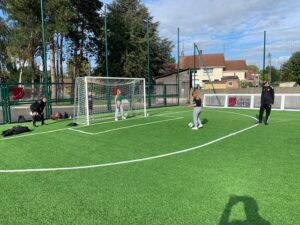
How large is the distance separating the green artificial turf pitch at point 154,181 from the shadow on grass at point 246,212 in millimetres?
12

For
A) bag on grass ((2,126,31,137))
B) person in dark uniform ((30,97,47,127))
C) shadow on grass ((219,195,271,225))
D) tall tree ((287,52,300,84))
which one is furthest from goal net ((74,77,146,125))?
tall tree ((287,52,300,84))

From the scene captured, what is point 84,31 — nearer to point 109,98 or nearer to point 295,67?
point 109,98

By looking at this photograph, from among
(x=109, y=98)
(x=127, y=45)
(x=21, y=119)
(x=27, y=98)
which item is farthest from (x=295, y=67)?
(x=21, y=119)

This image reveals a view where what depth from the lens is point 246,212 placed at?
369 cm

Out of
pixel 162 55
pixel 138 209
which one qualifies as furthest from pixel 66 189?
pixel 162 55

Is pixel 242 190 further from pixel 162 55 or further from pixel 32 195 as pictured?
pixel 162 55

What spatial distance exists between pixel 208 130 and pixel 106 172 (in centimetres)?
561

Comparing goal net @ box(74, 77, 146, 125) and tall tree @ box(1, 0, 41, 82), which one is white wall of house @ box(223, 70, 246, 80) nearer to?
tall tree @ box(1, 0, 41, 82)

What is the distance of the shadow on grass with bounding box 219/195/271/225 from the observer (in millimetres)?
3427

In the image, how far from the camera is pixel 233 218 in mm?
3547

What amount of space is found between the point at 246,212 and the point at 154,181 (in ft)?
5.77

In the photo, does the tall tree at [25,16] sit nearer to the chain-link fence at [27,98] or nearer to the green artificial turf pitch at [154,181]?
the chain-link fence at [27,98]

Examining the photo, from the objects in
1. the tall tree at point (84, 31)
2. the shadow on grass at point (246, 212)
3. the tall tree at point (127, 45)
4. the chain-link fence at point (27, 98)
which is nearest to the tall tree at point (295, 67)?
the tall tree at point (127, 45)

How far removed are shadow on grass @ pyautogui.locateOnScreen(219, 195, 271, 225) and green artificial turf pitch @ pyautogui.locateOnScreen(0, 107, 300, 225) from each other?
12 millimetres
